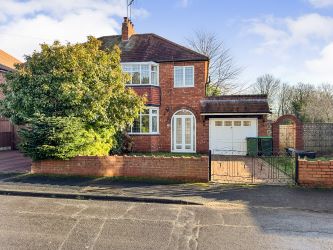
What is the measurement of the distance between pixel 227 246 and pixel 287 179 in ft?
18.4

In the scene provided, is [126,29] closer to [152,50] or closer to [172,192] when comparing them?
[152,50]

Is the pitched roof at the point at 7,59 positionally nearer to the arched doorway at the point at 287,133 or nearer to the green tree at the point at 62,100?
the green tree at the point at 62,100

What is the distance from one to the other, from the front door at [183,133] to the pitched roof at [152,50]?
3.60 m

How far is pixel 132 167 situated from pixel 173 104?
367 inches

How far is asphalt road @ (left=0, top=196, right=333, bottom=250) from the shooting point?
495cm

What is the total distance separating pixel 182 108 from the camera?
61.6 ft

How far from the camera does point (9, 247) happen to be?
4727mm

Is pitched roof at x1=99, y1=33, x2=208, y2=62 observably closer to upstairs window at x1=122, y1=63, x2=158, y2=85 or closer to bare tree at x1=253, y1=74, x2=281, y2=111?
upstairs window at x1=122, y1=63, x2=158, y2=85

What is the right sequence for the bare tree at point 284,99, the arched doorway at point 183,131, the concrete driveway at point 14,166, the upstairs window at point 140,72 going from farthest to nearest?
the bare tree at point 284,99, the arched doorway at point 183,131, the upstairs window at point 140,72, the concrete driveway at point 14,166

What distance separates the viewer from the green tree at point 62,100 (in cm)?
1035

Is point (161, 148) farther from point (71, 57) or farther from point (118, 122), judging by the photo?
point (71, 57)

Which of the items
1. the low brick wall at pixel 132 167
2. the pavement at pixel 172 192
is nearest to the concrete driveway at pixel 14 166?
the low brick wall at pixel 132 167

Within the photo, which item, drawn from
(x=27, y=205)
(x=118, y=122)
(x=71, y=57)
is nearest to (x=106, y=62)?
(x=71, y=57)

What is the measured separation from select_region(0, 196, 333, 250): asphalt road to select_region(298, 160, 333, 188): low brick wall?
224 centimetres
